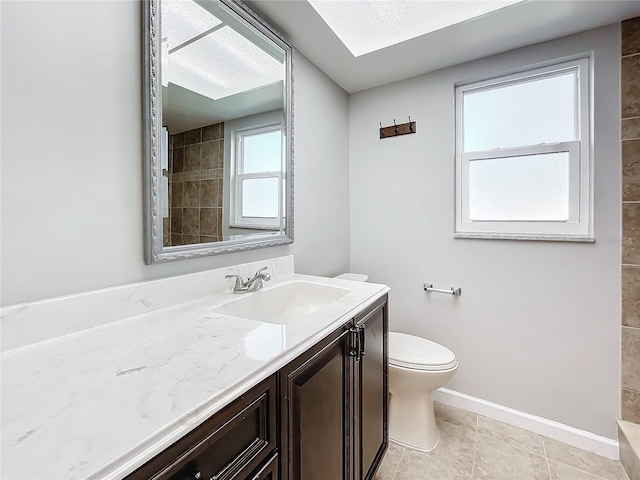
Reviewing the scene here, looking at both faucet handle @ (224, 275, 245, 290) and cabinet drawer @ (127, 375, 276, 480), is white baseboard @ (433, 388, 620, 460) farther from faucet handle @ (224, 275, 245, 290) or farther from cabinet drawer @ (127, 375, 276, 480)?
cabinet drawer @ (127, 375, 276, 480)

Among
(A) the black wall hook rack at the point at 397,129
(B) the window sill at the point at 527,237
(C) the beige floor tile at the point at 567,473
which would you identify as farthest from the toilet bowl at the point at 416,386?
(A) the black wall hook rack at the point at 397,129

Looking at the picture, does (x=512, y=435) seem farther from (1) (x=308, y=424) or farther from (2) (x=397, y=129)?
(2) (x=397, y=129)

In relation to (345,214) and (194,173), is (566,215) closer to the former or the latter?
(345,214)

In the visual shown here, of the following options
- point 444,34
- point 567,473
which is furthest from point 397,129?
point 567,473

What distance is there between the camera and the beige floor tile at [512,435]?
1.67 m

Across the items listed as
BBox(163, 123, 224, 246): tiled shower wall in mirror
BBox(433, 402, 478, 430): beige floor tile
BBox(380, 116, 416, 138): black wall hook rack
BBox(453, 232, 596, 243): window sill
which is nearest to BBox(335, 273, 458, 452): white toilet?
BBox(433, 402, 478, 430): beige floor tile

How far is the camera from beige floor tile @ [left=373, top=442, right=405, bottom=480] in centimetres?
150

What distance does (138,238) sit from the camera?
40.1 inches

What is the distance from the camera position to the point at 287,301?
1453 millimetres

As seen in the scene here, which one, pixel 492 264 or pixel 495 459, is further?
pixel 492 264

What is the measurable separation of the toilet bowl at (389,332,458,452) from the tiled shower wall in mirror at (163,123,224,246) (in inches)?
46.5

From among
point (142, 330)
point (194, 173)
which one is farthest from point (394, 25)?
point (142, 330)

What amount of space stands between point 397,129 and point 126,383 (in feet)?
6.95

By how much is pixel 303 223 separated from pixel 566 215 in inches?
59.7
